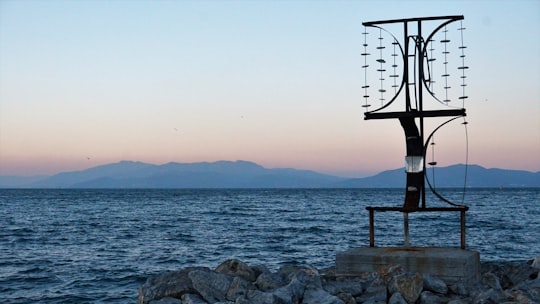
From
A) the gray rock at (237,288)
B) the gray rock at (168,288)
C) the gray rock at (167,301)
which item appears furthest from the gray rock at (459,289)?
the gray rock at (167,301)

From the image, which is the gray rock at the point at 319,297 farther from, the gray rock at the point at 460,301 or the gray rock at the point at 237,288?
the gray rock at the point at 460,301

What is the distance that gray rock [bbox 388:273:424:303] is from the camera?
11.7m

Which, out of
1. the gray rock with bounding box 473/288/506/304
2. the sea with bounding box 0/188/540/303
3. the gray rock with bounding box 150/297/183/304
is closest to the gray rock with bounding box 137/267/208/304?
the gray rock with bounding box 150/297/183/304

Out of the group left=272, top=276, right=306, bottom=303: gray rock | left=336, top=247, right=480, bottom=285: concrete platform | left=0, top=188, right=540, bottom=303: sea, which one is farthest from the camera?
left=0, top=188, right=540, bottom=303: sea

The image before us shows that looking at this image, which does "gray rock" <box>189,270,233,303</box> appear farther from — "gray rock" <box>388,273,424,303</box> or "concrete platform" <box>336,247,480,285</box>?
"gray rock" <box>388,273,424,303</box>

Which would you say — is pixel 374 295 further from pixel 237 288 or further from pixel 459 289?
pixel 237 288

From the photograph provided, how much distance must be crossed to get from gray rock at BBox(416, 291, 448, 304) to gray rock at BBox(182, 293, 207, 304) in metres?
3.95

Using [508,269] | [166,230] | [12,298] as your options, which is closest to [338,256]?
[508,269]

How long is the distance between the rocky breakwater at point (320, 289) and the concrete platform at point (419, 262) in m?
0.19

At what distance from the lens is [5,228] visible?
169ft

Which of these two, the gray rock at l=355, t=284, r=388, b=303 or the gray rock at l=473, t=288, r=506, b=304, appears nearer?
the gray rock at l=473, t=288, r=506, b=304

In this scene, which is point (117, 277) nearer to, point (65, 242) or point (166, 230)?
point (65, 242)

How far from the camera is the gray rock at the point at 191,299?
39.7ft

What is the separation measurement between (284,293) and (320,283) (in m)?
1.07
